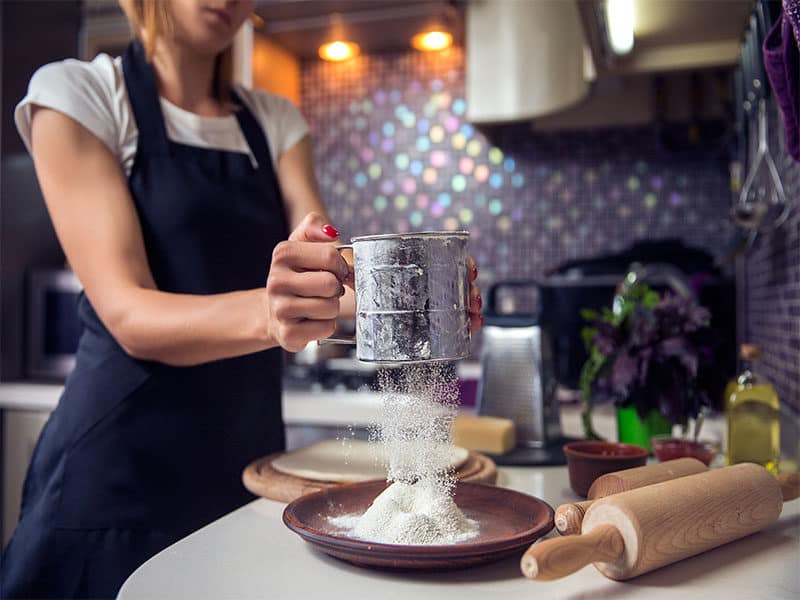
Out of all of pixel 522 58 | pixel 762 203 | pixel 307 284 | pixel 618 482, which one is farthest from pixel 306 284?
pixel 522 58

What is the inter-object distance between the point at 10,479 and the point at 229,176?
152cm

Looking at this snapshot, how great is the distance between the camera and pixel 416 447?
0.70m

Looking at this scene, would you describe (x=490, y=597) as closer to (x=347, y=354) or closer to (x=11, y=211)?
(x=347, y=354)

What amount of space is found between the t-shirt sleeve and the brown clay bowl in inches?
29.3

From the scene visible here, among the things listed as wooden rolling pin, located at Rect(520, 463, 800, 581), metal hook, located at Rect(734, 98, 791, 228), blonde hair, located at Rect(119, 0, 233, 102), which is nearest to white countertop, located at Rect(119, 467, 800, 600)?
wooden rolling pin, located at Rect(520, 463, 800, 581)

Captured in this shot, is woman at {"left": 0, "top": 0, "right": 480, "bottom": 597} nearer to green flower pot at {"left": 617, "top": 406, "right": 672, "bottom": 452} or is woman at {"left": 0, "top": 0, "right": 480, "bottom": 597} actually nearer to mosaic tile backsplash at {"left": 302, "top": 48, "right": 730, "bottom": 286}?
green flower pot at {"left": 617, "top": 406, "right": 672, "bottom": 452}

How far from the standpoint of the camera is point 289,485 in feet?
2.72

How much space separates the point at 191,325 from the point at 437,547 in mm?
396

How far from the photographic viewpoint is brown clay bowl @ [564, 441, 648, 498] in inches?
32.8

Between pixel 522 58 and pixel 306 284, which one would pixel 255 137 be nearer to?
pixel 306 284

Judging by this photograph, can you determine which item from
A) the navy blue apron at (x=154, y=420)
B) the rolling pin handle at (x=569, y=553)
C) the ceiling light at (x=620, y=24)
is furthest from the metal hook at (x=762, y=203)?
the rolling pin handle at (x=569, y=553)

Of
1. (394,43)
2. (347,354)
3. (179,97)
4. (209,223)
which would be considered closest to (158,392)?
(209,223)

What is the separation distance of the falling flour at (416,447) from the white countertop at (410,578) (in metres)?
0.05

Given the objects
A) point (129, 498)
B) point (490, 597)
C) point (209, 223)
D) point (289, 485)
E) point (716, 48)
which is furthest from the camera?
point (716, 48)
